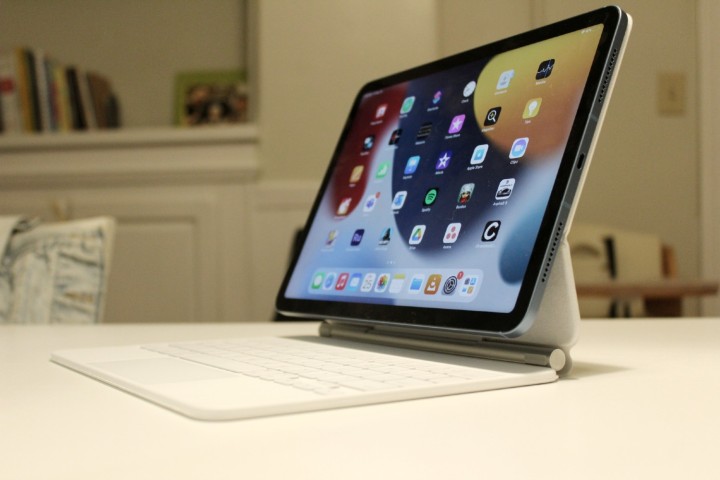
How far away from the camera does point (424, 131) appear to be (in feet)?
2.24

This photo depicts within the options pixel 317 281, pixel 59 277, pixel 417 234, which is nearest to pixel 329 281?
pixel 317 281

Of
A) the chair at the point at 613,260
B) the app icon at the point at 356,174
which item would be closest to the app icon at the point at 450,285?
the app icon at the point at 356,174

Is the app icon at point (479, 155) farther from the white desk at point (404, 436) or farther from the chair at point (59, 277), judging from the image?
the chair at point (59, 277)

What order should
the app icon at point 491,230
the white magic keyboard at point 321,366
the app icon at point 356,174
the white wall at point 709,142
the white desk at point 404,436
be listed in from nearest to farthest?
the white desk at point 404,436
the white magic keyboard at point 321,366
the app icon at point 491,230
the app icon at point 356,174
the white wall at point 709,142

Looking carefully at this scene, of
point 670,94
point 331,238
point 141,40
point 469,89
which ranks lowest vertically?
point 331,238

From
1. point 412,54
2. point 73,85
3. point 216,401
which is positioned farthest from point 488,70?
point 73,85

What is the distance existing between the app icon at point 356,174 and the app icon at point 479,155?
0.17 m

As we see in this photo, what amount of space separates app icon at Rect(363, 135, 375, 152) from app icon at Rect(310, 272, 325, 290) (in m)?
0.13

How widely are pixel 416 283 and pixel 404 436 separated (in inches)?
11.0

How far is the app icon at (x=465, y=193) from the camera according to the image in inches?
23.5

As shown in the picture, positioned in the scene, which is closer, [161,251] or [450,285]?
[450,285]

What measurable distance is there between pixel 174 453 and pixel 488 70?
1.40 ft

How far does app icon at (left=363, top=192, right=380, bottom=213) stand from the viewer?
28.2 inches

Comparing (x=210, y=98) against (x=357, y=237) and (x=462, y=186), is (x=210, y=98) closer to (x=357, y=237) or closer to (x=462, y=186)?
(x=357, y=237)
